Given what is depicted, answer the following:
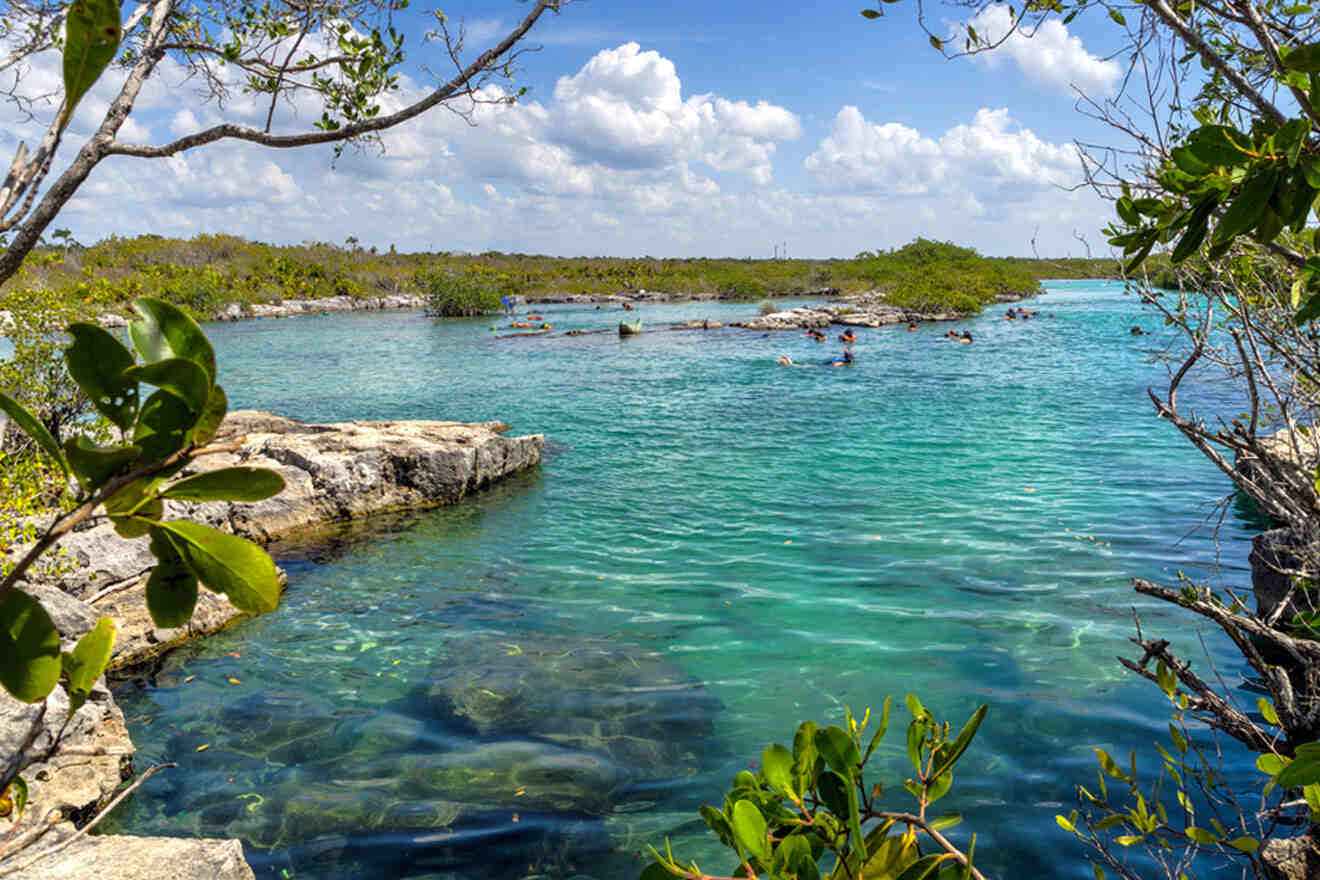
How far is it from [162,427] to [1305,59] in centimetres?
183

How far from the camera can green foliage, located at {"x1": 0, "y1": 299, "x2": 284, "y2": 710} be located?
78 centimetres

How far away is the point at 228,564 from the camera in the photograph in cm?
85

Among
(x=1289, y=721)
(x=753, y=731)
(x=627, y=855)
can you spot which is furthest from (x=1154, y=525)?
(x=627, y=855)

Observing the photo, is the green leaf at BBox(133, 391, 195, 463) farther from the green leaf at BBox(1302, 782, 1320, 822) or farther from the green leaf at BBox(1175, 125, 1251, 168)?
the green leaf at BBox(1302, 782, 1320, 822)

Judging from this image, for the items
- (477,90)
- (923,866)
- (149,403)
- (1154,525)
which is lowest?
(1154,525)

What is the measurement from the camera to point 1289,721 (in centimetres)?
302

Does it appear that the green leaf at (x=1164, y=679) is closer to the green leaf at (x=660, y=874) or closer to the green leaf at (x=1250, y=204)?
the green leaf at (x=1250, y=204)

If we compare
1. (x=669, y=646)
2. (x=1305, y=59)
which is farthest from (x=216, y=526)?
(x=1305, y=59)

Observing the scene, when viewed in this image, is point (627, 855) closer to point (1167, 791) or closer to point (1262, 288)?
point (1167, 791)

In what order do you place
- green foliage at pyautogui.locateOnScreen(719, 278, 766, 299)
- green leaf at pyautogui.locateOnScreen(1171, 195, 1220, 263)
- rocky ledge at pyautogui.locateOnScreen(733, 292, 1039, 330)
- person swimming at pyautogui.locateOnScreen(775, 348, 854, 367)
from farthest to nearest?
green foliage at pyautogui.locateOnScreen(719, 278, 766, 299) < rocky ledge at pyautogui.locateOnScreen(733, 292, 1039, 330) < person swimming at pyautogui.locateOnScreen(775, 348, 854, 367) < green leaf at pyautogui.locateOnScreen(1171, 195, 1220, 263)

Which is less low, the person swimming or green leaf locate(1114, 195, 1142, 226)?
green leaf locate(1114, 195, 1142, 226)

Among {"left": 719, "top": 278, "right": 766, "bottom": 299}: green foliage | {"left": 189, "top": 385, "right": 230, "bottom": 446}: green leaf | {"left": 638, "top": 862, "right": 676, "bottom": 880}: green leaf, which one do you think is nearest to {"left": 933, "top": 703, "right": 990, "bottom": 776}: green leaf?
{"left": 638, "top": 862, "right": 676, "bottom": 880}: green leaf

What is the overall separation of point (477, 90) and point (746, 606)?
19.8 ft

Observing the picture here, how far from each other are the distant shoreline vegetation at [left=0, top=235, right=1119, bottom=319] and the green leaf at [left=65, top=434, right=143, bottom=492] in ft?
149
